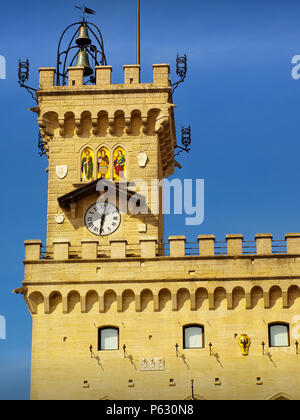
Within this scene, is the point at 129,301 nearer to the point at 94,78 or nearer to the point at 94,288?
the point at 94,288

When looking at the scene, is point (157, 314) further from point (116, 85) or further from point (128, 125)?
point (116, 85)

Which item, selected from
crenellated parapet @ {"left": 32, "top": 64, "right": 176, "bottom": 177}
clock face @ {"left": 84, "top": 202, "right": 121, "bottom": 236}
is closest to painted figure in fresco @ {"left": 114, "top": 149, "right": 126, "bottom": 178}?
crenellated parapet @ {"left": 32, "top": 64, "right": 176, "bottom": 177}

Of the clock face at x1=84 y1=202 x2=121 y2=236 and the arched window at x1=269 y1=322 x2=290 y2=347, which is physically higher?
the clock face at x1=84 y1=202 x2=121 y2=236

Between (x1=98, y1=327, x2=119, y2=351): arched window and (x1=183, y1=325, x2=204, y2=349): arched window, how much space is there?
3.32m

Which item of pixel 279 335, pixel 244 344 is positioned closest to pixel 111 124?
pixel 244 344

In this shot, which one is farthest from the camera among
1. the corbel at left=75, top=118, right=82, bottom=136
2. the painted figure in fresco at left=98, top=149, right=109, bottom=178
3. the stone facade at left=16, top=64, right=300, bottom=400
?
the corbel at left=75, top=118, right=82, bottom=136

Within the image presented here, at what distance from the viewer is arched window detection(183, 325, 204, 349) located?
5678 cm

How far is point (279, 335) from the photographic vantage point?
56844mm

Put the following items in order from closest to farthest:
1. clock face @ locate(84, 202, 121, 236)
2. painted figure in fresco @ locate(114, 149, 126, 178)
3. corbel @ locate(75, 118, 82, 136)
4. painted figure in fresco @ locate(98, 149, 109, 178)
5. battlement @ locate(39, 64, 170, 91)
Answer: clock face @ locate(84, 202, 121, 236) → painted figure in fresco @ locate(114, 149, 126, 178) → painted figure in fresco @ locate(98, 149, 109, 178) → corbel @ locate(75, 118, 82, 136) → battlement @ locate(39, 64, 170, 91)

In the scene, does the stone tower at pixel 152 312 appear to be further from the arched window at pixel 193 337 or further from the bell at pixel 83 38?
the bell at pixel 83 38

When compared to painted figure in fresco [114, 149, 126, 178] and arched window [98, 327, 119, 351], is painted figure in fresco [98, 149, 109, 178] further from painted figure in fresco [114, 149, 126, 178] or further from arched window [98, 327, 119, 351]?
arched window [98, 327, 119, 351]

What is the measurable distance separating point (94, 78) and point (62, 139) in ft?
18.0

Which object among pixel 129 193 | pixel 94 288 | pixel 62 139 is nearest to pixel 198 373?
pixel 94 288

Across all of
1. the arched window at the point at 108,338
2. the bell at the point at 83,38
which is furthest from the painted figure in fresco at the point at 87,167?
the arched window at the point at 108,338
